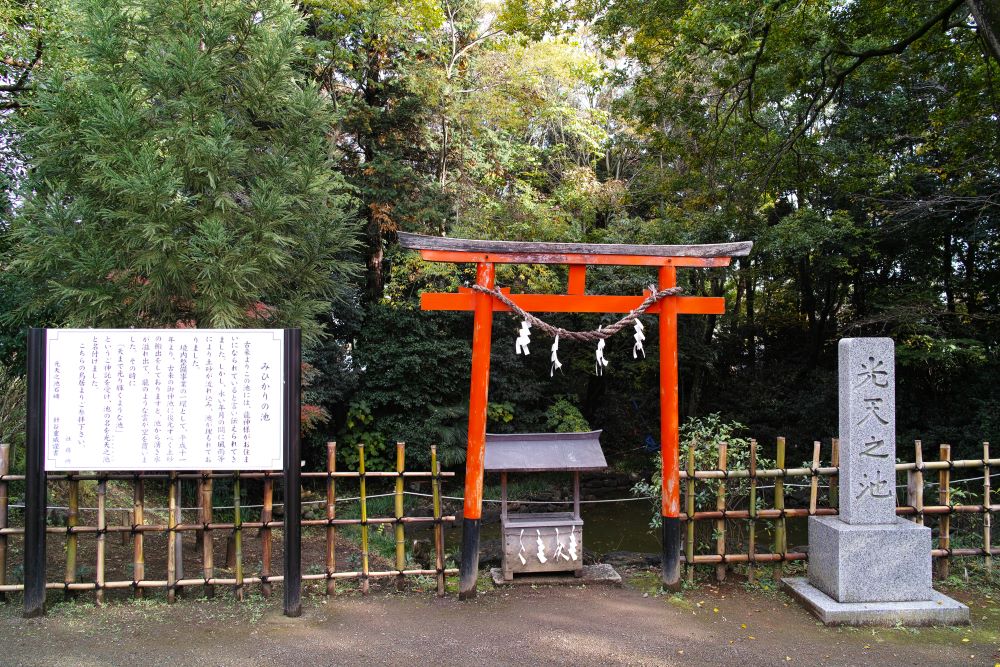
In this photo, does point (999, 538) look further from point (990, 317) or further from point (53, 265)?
point (53, 265)

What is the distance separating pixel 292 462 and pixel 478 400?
1470 mm

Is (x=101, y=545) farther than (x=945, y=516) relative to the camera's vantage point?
No

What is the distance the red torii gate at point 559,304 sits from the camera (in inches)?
205

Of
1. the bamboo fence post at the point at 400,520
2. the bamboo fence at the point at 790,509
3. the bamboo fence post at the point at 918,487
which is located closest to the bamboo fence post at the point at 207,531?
the bamboo fence post at the point at 400,520

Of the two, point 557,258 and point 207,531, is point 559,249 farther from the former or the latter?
point 207,531

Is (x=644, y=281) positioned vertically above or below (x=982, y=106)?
below

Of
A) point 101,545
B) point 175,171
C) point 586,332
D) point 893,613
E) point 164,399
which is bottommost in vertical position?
point 893,613

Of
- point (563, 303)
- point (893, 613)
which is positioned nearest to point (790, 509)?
point (893, 613)

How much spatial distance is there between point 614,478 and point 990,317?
23.8ft

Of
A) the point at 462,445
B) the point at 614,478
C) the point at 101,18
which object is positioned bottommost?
the point at 614,478

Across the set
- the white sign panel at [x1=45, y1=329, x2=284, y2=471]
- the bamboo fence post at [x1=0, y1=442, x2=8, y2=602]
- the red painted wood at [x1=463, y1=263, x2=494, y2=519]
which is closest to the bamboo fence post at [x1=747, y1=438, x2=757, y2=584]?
the red painted wood at [x1=463, y1=263, x2=494, y2=519]

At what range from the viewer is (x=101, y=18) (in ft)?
16.3

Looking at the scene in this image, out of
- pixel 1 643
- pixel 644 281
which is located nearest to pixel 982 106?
pixel 644 281

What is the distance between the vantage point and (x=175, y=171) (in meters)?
4.89
